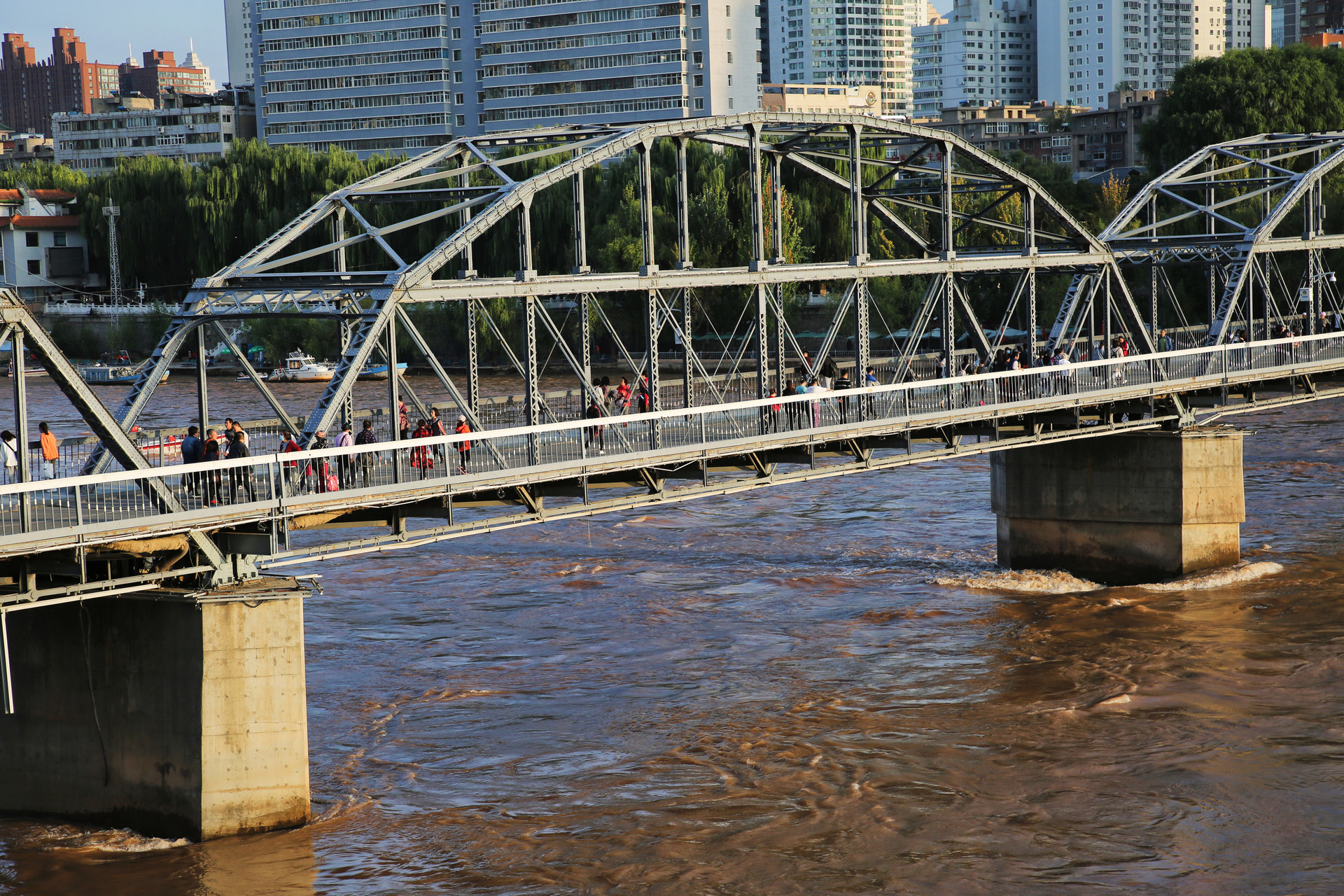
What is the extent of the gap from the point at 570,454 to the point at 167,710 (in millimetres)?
8912

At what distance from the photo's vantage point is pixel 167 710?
22.9 metres

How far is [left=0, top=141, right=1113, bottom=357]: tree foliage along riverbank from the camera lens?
92.2m

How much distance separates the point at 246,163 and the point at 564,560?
8066 cm

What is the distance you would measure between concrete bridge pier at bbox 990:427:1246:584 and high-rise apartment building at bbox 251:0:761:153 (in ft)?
385

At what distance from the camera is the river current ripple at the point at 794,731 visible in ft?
75.8

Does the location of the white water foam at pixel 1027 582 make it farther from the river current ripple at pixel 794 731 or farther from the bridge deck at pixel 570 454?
the bridge deck at pixel 570 454

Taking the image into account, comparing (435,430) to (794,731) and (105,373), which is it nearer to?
(794,731)

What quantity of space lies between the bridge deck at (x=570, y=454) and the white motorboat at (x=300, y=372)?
72931 mm

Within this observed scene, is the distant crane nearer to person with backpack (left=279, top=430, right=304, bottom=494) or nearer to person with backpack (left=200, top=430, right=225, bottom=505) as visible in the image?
person with backpack (left=279, top=430, right=304, bottom=494)

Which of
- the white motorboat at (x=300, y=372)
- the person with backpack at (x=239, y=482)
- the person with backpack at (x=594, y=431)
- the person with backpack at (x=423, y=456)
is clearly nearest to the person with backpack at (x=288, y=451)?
the person with backpack at (x=239, y=482)

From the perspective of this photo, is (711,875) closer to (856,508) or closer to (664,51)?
(856,508)

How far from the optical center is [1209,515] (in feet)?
135

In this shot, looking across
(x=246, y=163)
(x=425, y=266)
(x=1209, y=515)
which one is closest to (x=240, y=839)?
(x=425, y=266)

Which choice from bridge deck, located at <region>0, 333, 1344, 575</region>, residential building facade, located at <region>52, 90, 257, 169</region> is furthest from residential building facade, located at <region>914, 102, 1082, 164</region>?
bridge deck, located at <region>0, 333, 1344, 575</region>
